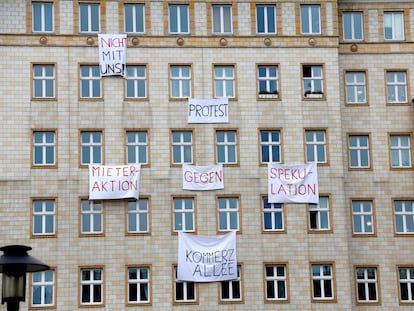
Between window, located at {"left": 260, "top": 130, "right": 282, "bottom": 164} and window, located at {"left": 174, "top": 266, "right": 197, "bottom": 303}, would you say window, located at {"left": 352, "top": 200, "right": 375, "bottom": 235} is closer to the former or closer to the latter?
window, located at {"left": 260, "top": 130, "right": 282, "bottom": 164}

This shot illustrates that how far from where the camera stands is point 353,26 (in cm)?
5238

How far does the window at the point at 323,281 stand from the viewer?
4858 cm

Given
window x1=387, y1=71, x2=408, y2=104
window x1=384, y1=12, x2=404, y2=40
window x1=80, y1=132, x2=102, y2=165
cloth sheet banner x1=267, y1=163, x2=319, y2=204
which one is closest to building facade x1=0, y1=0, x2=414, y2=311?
window x1=80, y1=132, x2=102, y2=165

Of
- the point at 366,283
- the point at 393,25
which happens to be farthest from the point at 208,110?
the point at 366,283

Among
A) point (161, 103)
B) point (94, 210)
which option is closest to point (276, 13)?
point (161, 103)

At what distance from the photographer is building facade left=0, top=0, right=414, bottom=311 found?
4791cm

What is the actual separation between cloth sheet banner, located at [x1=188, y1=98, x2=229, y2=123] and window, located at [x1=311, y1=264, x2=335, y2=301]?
29.6ft

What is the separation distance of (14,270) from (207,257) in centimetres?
2892

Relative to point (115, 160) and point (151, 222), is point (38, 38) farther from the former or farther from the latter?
point (151, 222)

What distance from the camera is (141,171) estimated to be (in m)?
48.8

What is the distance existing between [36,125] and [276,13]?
46.0 feet

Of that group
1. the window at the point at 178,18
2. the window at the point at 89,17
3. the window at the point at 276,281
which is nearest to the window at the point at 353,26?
the window at the point at 178,18

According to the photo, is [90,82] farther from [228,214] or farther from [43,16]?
[228,214]

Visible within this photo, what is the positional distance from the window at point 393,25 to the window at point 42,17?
18.2 metres
